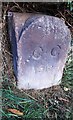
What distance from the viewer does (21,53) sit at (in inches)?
90.3

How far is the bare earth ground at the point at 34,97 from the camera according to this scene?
2.34m

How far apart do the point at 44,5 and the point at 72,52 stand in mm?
486

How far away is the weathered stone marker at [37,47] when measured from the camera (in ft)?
7.43

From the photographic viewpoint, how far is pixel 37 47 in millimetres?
2336

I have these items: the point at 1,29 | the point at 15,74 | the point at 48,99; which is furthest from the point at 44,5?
the point at 48,99

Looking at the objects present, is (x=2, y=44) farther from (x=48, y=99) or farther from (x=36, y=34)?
(x=48, y=99)

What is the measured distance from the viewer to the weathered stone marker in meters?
2.26

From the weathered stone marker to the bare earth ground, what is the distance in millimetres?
67

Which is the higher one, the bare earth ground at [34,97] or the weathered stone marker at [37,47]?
the weathered stone marker at [37,47]

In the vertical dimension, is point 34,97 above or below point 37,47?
below

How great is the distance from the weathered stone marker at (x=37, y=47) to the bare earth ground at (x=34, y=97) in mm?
67

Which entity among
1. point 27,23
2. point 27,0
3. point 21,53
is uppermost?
point 27,0

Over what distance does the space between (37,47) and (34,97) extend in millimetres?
389

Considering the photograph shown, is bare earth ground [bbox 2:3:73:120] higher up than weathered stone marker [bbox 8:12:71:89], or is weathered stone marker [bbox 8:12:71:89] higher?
weathered stone marker [bbox 8:12:71:89]
